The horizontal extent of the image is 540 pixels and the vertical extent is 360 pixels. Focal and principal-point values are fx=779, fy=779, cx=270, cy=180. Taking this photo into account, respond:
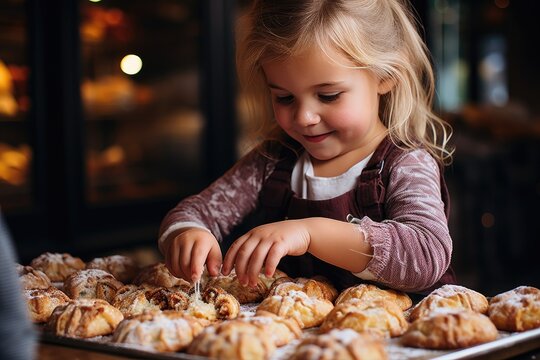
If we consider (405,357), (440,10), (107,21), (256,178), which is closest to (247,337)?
(405,357)

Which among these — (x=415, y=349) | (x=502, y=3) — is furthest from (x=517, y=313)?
(x=502, y=3)

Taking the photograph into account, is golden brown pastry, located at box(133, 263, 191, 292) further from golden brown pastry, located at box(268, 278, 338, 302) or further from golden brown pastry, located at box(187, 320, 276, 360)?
golden brown pastry, located at box(187, 320, 276, 360)

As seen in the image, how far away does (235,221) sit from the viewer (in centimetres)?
200

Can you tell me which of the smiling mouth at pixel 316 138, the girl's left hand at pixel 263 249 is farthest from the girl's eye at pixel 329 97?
the girl's left hand at pixel 263 249

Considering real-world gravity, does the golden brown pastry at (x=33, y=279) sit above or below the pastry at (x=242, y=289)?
above

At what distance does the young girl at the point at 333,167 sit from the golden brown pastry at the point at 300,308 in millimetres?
60

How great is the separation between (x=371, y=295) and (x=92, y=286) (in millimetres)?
553

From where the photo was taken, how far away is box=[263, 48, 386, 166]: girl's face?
1.66 metres

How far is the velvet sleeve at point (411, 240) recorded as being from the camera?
149 centimetres

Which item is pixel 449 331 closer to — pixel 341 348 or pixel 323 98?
pixel 341 348

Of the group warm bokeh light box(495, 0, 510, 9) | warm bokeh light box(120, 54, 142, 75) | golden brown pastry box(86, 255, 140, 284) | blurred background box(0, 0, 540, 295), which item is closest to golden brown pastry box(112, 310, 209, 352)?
golden brown pastry box(86, 255, 140, 284)

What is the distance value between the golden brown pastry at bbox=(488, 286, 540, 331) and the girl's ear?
66cm

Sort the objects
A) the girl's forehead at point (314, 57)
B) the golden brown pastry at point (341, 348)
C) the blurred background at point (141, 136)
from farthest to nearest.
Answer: the blurred background at point (141, 136)
the girl's forehead at point (314, 57)
the golden brown pastry at point (341, 348)

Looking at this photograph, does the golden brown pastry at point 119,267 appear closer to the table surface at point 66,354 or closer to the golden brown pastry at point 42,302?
the golden brown pastry at point 42,302
